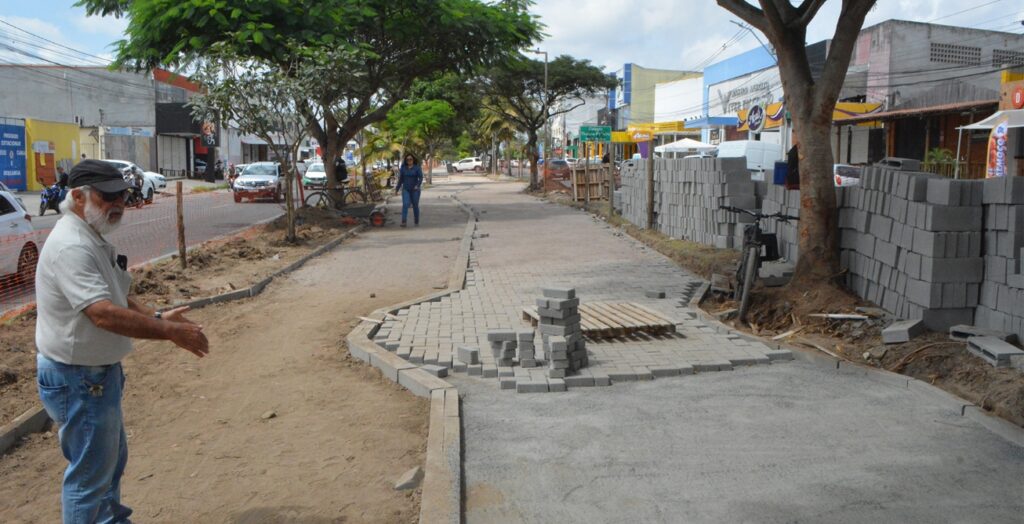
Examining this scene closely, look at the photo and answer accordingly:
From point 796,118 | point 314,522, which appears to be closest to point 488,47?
point 796,118

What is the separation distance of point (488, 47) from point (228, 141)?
4342 centimetres

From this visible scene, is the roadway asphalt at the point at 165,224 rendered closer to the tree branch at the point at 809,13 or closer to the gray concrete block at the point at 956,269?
the tree branch at the point at 809,13

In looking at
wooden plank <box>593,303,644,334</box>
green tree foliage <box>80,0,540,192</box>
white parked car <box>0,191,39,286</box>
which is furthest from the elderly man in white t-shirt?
green tree foliage <box>80,0,540,192</box>

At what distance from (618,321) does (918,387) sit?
265 centimetres

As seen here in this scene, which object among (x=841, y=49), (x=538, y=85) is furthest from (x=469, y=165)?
(x=841, y=49)

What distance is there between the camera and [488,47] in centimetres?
2300

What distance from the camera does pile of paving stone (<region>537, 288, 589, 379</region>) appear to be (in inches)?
247

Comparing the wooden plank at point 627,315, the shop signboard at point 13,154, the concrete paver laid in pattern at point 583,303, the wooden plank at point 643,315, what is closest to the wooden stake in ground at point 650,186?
the concrete paver laid in pattern at point 583,303

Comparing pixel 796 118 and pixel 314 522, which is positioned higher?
pixel 796 118

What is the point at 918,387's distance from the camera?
6.02 metres

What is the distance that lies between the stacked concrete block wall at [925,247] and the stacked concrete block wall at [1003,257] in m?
0.09

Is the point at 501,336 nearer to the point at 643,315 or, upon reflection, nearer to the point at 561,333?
the point at 561,333

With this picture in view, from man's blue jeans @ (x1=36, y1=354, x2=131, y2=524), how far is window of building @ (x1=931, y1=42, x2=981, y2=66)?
35.0 m

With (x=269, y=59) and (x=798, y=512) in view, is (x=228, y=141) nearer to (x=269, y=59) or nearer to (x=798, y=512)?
(x=269, y=59)
